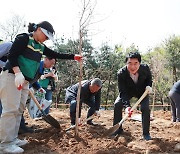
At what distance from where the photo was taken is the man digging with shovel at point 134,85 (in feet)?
13.6

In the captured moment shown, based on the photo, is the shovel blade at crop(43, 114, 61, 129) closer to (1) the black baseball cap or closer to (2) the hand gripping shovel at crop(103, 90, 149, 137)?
(2) the hand gripping shovel at crop(103, 90, 149, 137)

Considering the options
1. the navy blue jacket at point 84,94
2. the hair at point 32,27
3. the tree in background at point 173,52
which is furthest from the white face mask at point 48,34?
the tree in background at point 173,52

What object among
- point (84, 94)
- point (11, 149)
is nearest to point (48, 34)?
point (11, 149)

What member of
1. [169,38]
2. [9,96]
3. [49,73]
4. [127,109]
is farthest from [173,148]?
[169,38]

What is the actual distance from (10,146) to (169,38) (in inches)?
937

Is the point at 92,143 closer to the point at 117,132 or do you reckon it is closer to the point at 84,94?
the point at 117,132

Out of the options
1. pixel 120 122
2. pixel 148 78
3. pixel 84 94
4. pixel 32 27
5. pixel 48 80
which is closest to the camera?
pixel 32 27

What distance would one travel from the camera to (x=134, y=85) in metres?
4.41

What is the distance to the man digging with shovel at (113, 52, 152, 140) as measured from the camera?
413cm

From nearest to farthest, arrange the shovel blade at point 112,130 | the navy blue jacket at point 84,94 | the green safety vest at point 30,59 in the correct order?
the green safety vest at point 30,59, the shovel blade at point 112,130, the navy blue jacket at point 84,94

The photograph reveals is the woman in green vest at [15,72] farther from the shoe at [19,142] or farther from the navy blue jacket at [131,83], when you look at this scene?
the navy blue jacket at [131,83]

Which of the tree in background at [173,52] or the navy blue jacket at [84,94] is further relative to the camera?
the tree in background at [173,52]

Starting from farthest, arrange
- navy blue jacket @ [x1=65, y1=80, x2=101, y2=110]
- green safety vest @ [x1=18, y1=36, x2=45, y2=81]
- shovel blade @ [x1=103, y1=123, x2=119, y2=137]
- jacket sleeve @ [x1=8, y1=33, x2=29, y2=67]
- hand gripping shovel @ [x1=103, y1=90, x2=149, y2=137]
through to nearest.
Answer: navy blue jacket @ [x1=65, y1=80, x2=101, y2=110] < shovel blade @ [x1=103, y1=123, x2=119, y2=137] < hand gripping shovel @ [x1=103, y1=90, x2=149, y2=137] < green safety vest @ [x1=18, y1=36, x2=45, y2=81] < jacket sleeve @ [x1=8, y1=33, x2=29, y2=67]

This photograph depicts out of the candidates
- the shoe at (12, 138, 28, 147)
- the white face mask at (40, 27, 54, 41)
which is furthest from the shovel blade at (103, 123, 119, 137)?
the white face mask at (40, 27, 54, 41)
